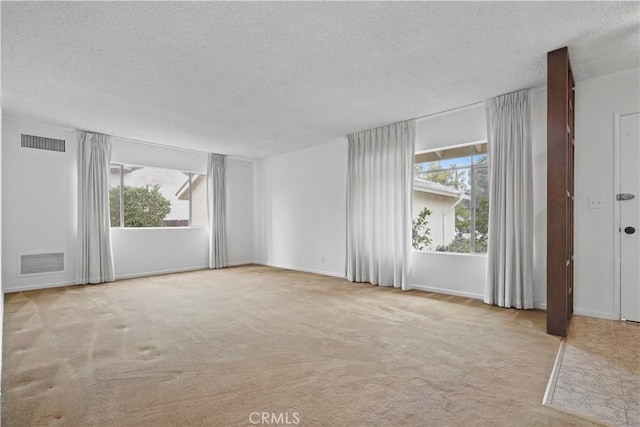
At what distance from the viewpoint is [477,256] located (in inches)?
178

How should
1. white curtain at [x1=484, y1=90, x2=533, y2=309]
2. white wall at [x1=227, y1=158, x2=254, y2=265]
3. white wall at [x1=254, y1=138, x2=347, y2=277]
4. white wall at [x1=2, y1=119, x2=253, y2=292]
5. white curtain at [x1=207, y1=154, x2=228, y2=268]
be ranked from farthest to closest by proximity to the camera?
white wall at [x1=227, y1=158, x2=254, y2=265] → white curtain at [x1=207, y1=154, x2=228, y2=268] → white wall at [x1=254, y1=138, x2=347, y2=277] → white wall at [x1=2, y1=119, x2=253, y2=292] → white curtain at [x1=484, y1=90, x2=533, y2=309]

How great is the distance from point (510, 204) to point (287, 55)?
3.17 metres

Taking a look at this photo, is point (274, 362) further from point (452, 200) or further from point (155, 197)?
point (155, 197)

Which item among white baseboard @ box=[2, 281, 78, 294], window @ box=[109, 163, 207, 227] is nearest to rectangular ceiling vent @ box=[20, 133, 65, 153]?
window @ box=[109, 163, 207, 227]

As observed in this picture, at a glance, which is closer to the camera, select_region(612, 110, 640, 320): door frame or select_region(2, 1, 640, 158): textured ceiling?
select_region(2, 1, 640, 158): textured ceiling

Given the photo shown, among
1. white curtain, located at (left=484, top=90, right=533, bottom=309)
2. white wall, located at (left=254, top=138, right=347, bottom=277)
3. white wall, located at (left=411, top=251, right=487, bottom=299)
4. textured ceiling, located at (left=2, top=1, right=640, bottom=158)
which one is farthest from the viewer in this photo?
white wall, located at (left=254, top=138, right=347, bottom=277)

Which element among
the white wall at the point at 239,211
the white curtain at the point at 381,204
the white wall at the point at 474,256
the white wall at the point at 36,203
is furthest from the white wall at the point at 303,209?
the white wall at the point at 36,203

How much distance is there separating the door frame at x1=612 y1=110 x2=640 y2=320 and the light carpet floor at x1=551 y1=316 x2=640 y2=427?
0.29m

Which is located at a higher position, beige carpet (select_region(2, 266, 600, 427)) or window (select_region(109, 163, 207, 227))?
window (select_region(109, 163, 207, 227))

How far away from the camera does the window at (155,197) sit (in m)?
6.29

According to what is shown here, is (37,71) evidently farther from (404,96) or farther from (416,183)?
(416,183)

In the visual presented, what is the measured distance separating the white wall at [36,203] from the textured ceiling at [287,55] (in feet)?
2.15

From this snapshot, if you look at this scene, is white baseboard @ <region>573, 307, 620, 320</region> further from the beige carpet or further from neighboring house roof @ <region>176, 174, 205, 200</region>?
neighboring house roof @ <region>176, 174, 205, 200</region>

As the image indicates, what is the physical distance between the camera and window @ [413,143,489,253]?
15.1 feet
